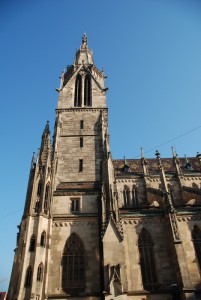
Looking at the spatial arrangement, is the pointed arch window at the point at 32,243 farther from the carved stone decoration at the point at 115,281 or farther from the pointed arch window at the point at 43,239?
the carved stone decoration at the point at 115,281

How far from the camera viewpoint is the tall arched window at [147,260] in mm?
16953

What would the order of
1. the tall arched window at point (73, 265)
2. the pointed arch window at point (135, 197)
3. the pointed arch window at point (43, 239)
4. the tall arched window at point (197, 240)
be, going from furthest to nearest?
the pointed arch window at point (135, 197) < the tall arched window at point (197, 240) < the pointed arch window at point (43, 239) < the tall arched window at point (73, 265)

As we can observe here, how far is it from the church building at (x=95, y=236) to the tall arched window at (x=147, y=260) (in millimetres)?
61

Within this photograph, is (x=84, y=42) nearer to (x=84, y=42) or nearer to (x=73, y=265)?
(x=84, y=42)

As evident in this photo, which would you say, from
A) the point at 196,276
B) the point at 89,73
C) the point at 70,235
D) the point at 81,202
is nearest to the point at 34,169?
the point at 81,202

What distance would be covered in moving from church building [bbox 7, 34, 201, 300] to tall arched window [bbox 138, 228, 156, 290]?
6 centimetres

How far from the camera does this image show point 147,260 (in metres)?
17.7

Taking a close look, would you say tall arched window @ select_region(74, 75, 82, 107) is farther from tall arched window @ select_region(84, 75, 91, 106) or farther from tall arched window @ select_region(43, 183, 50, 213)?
tall arched window @ select_region(43, 183, 50, 213)

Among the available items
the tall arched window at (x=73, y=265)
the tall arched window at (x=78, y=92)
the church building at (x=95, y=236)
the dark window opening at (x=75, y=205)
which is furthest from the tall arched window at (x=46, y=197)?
the tall arched window at (x=78, y=92)

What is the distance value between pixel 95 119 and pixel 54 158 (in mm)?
7364

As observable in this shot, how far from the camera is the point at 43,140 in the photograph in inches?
907

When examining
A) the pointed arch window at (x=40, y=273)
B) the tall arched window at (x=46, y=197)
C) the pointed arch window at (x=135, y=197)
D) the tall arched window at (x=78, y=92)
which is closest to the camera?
the pointed arch window at (x=40, y=273)

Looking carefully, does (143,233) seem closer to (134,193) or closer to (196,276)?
(196,276)

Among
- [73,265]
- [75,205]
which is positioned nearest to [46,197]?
[75,205]
